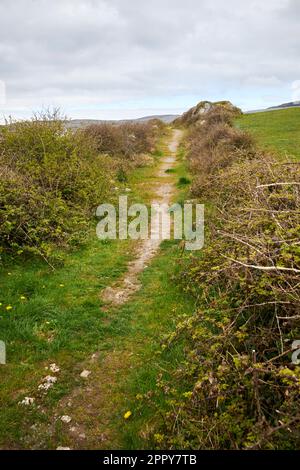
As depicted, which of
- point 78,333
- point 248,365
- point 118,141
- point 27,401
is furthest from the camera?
point 118,141

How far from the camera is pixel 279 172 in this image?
280 inches

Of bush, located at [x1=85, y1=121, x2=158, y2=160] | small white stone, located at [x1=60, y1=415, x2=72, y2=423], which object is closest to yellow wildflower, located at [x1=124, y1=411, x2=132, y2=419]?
small white stone, located at [x1=60, y1=415, x2=72, y2=423]

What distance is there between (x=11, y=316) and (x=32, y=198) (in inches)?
143

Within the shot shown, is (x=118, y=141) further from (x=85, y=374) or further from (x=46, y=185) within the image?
(x=85, y=374)

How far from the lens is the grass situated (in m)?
3.96

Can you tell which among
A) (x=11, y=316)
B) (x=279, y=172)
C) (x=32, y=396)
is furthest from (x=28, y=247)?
(x=279, y=172)

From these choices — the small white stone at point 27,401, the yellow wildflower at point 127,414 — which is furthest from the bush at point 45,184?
the yellow wildflower at point 127,414

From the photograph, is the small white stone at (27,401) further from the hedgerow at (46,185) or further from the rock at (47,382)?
the hedgerow at (46,185)

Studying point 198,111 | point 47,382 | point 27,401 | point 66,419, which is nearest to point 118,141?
point 47,382

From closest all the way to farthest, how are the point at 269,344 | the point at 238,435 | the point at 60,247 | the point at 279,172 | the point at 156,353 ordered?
1. the point at 238,435
2. the point at 269,344
3. the point at 156,353
4. the point at 279,172
5. the point at 60,247

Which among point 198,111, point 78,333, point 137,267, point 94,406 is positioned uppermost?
point 198,111

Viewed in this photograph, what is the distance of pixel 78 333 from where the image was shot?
5422mm

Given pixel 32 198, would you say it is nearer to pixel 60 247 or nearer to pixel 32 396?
pixel 60 247

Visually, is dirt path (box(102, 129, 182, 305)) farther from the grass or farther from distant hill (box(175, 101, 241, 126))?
distant hill (box(175, 101, 241, 126))
